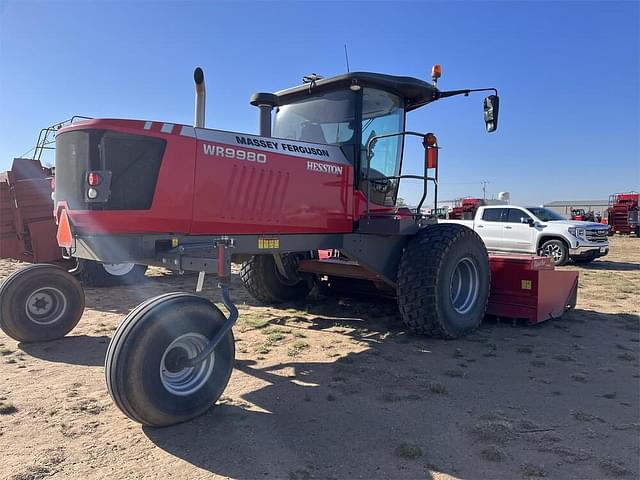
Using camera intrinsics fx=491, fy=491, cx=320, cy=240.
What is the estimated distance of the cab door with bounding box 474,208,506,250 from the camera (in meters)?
14.1

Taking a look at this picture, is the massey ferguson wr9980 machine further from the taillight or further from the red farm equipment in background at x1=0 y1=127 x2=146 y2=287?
the red farm equipment in background at x1=0 y1=127 x2=146 y2=287

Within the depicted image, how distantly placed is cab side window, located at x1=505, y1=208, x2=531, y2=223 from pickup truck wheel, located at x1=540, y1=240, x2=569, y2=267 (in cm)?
87

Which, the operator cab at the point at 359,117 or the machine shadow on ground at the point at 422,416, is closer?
the machine shadow on ground at the point at 422,416

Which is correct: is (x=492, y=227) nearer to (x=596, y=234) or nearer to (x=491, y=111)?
(x=596, y=234)

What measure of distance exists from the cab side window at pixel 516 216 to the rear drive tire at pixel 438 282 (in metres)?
8.85

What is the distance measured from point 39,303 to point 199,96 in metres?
3.05

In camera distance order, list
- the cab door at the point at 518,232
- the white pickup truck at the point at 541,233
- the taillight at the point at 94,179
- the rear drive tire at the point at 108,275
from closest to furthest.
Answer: the taillight at the point at 94,179 → the rear drive tire at the point at 108,275 → the white pickup truck at the point at 541,233 → the cab door at the point at 518,232

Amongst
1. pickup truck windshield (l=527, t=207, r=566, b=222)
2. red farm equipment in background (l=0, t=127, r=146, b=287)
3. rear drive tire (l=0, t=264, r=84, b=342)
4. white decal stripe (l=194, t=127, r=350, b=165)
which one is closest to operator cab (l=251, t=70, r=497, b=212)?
white decal stripe (l=194, t=127, r=350, b=165)

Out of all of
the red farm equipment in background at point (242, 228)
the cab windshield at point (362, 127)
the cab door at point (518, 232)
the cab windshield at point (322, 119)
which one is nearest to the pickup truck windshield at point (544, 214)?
the cab door at point (518, 232)

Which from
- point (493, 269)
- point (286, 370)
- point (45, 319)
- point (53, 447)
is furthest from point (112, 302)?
point (493, 269)

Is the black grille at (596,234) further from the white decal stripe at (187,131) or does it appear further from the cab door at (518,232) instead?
the white decal stripe at (187,131)

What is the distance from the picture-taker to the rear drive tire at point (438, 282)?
523cm

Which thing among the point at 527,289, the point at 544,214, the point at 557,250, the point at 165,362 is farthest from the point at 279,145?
the point at 544,214

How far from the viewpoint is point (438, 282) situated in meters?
5.25
